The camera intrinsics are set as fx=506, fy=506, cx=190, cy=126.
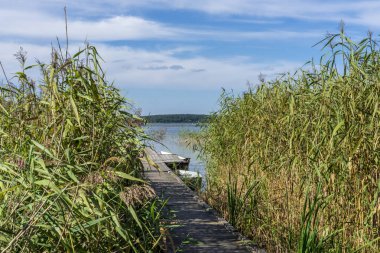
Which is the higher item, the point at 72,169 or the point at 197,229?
the point at 72,169

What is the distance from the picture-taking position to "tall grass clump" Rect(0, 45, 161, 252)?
3.42 m

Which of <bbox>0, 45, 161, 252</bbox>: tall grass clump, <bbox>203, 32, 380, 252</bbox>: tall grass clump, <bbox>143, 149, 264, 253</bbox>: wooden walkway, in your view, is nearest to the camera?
<bbox>0, 45, 161, 252</bbox>: tall grass clump

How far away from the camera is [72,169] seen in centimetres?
393

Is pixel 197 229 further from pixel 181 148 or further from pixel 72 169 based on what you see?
pixel 181 148

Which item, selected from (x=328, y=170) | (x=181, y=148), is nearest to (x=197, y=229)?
(x=328, y=170)

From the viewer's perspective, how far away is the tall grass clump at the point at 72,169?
342cm

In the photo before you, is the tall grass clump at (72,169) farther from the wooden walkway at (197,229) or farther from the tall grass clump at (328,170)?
the tall grass clump at (328,170)

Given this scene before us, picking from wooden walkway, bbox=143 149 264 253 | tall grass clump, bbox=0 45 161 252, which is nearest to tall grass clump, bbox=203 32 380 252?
wooden walkway, bbox=143 149 264 253

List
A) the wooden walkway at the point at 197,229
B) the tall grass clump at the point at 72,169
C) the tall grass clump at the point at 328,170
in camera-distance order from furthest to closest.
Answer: the wooden walkway at the point at 197,229
the tall grass clump at the point at 328,170
the tall grass clump at the point at 72,169

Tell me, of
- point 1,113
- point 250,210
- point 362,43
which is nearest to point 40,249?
point 1,113

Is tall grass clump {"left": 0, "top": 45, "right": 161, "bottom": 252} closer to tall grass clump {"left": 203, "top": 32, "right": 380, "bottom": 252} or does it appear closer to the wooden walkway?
the wooden walkway

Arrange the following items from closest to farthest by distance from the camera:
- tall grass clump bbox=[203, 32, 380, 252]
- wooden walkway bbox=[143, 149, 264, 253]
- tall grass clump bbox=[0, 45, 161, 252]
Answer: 1. tall grass clump bbox=[0, 45, 161, 252]
2. tall grass clump bbox=[203, 32, 380, 252]
3. wooden walkway bbox=[143, 149, 264, 253]

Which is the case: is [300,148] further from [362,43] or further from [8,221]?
[8,221]

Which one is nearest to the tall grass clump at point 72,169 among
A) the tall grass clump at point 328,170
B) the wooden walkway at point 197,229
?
the wooden walkway at point 197,229
